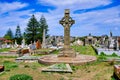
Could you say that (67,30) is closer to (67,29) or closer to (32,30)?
(67,29)

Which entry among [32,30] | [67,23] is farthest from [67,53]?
[32,30]

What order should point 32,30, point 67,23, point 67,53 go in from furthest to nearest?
point 32,30
point 67,23
point 67,53

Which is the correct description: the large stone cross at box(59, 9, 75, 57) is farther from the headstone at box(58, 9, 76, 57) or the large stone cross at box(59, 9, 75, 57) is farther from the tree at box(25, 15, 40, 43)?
the tree at box(25, 15, 40, 43)

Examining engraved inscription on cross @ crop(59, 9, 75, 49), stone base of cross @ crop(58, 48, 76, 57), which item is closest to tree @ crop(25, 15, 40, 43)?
engraved inscription on cross @ crop(59, 9, 75, 49)

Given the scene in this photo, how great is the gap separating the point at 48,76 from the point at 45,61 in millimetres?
5094

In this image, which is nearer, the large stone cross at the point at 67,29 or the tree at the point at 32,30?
the large stone cross at the point at 67,29

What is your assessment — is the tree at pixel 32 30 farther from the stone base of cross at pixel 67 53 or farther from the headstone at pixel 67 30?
the stone base of cross at pixel 67 53

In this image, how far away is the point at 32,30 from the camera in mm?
70750

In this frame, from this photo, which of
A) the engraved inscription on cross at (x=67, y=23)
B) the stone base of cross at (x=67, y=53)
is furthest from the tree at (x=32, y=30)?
the stone base of cross at (x=67, y=53)

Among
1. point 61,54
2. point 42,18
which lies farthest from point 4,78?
point 42,18

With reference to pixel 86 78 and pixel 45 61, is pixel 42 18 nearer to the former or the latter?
pixel 45 61

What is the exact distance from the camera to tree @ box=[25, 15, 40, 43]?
7006 centimetres

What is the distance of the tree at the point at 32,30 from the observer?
70.1m

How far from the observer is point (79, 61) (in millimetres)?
16750
